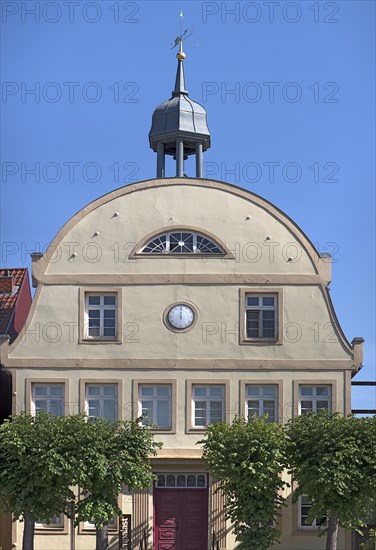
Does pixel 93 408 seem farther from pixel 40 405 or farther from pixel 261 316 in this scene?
pixel 261 316

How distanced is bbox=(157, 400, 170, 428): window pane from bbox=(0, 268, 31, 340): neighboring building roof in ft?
20.3

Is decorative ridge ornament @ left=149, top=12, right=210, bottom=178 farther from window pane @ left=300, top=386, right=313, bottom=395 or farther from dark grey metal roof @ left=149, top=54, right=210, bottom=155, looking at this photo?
window pane @ left=300, top=386, right=313, bottom=395

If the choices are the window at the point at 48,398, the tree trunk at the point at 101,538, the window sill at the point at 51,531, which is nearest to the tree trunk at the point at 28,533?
the tree trunk at the point at 101,538

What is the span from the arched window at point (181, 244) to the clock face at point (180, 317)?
1.83 metres

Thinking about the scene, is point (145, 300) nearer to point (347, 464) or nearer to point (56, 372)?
point (56, 372)

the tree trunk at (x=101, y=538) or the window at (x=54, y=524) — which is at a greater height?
the window at (x=54, y=524)

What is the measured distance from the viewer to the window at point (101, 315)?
4631 centimetres

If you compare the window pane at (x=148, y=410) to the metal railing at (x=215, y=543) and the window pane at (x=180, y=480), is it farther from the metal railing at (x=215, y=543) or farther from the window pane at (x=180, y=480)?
the metal railing at (x=215, y=543)

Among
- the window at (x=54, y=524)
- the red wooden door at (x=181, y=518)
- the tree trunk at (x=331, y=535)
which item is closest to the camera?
the tree trunk at (x=331, y=535)

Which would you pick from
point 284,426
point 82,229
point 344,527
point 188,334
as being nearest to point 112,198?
point 82,229

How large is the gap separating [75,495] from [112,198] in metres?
9.64

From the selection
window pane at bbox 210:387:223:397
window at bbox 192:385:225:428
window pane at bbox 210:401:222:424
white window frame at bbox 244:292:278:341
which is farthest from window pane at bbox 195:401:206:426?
white window frame at bbox 244:292:278:341

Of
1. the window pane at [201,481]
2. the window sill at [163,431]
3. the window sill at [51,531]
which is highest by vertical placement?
the window sill at [163,431]

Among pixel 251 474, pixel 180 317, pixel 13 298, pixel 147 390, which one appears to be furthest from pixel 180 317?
pixel 13 298
